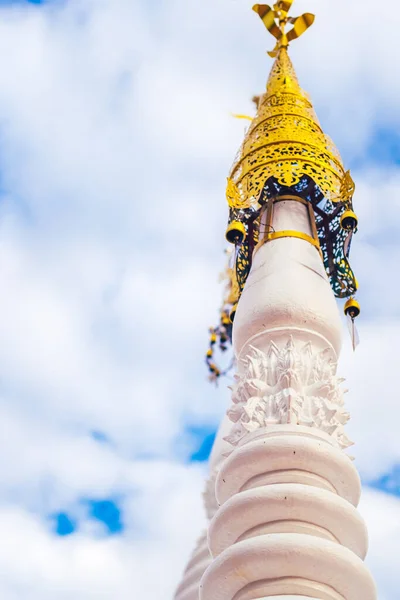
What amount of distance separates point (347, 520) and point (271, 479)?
1.40ft

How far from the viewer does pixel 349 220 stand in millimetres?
5777

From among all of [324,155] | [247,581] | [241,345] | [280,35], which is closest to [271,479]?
[247,581]

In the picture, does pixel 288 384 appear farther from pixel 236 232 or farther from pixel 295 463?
pixel 236 232

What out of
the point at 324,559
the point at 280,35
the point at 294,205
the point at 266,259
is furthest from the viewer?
the point at 280,35

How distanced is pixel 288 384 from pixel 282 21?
4237mm

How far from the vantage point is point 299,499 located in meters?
3.97

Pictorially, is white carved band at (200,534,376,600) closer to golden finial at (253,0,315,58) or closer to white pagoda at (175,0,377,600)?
white pagoda at (175,0,377,600)

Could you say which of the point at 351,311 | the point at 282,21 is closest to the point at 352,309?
the point at 351,311

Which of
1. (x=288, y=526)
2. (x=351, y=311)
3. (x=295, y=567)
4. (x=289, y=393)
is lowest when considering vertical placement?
(x=295, y=567)

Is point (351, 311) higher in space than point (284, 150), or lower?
A: lower

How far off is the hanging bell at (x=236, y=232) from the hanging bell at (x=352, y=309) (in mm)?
893

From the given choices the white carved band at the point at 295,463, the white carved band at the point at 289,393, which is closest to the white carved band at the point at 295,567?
the white carved band at the point at 295,463

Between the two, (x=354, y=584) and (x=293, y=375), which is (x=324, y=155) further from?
(x=354, y=584)

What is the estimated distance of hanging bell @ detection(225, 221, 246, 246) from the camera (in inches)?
224
